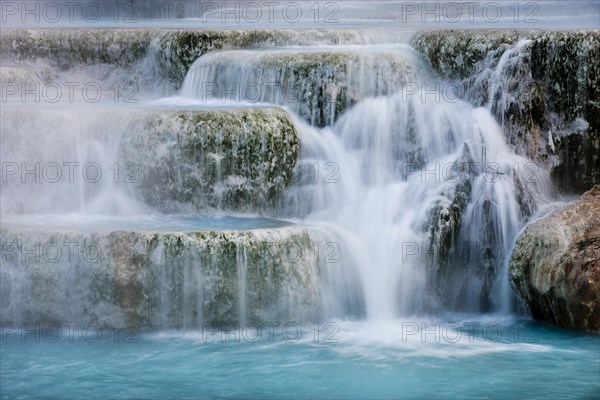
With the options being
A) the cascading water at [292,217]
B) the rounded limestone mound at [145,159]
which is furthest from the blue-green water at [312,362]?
the rounded limestone mound at [145,159]

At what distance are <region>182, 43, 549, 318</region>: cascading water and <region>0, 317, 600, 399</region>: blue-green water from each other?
1.36ft

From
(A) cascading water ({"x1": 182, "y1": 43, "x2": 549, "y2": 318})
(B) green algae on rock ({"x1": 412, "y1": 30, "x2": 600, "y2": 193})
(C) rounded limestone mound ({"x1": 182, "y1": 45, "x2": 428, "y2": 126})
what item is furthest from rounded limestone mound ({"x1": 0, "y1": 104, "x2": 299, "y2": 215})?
(B) green algae on rock ({"x1": 412, "y1": 30, "x2": 600, "y2": 193})

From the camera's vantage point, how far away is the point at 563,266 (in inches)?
367

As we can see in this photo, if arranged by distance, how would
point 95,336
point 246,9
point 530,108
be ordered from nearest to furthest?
point 95,336 < point 530,108 < point 246,9

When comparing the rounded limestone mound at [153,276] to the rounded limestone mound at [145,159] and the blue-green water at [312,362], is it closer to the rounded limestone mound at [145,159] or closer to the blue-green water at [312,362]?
the blue-green water at [312,362]

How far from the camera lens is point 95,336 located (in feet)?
29.8

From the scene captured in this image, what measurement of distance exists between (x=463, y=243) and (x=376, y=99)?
6.12ft

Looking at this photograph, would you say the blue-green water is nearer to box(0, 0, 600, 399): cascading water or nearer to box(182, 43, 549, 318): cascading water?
box(0, 0, 600, 399): cascading water

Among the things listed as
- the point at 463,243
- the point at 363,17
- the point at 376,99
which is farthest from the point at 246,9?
the point at 463,243

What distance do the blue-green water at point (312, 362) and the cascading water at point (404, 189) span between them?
41cm

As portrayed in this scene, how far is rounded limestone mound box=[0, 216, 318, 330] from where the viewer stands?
353 inches

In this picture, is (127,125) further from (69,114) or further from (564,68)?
(564,68)

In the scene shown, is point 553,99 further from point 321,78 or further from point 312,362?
point 312,362

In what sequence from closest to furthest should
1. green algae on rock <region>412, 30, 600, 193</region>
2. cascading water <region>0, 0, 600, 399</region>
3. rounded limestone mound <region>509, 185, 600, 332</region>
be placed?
cascading water <region>0, 0, 600, 399</region> < rounded limestone mound <region>509, 185, 600, 332</region> < green algae on rock <region>412, 30, 600, 193</region>
